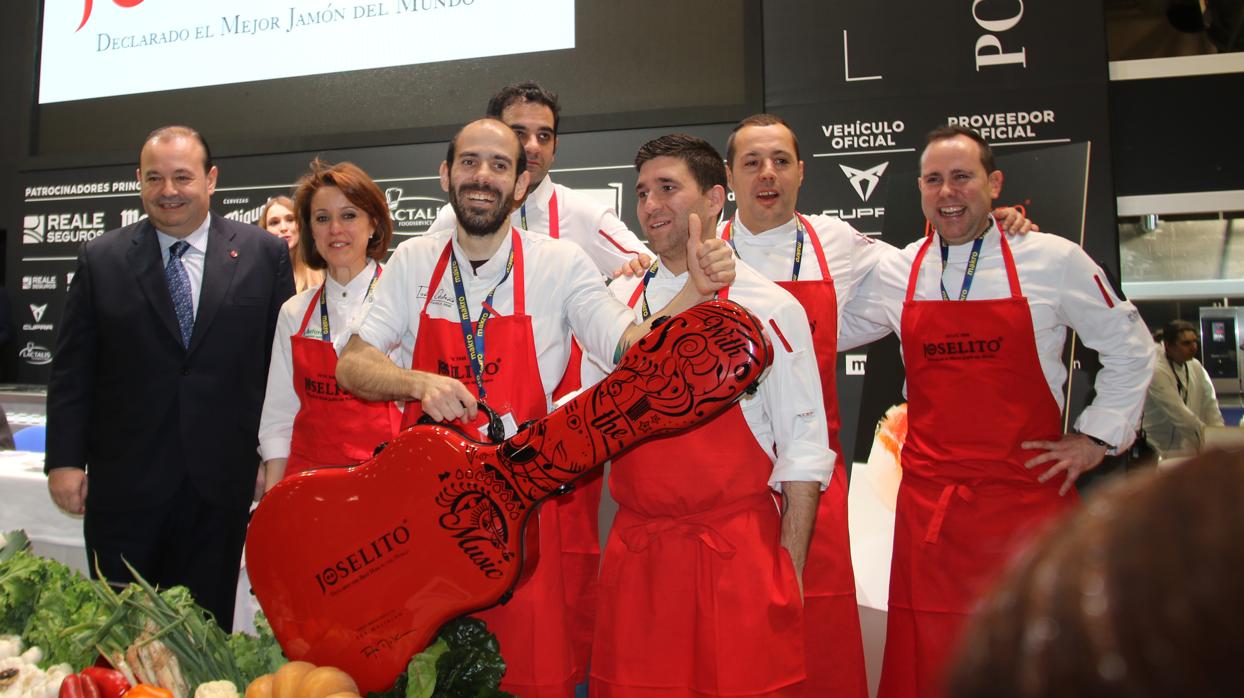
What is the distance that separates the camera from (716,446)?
1.87 meters

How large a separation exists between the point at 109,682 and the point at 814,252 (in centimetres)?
196

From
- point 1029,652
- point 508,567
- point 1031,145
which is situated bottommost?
point 508,567

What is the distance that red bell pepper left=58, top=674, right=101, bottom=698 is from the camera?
1.44 metres

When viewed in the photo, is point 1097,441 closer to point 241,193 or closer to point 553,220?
point 553,220

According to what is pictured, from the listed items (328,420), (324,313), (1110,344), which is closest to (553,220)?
(324,313)

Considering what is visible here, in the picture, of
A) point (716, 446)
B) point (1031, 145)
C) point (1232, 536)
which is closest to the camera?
point (1232, 536)

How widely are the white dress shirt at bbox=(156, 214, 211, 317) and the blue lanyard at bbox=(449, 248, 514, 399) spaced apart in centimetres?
113

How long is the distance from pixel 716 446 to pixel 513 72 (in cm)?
326

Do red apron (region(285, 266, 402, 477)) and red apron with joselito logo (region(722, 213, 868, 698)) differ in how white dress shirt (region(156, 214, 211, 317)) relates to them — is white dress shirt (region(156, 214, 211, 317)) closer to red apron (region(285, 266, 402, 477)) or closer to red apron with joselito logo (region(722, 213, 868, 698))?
red apron (region(285, 266, 402, 477))

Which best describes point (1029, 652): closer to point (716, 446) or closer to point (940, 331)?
point (716, 446)

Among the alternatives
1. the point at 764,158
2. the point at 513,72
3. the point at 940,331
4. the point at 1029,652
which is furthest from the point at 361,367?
the point at 513,72

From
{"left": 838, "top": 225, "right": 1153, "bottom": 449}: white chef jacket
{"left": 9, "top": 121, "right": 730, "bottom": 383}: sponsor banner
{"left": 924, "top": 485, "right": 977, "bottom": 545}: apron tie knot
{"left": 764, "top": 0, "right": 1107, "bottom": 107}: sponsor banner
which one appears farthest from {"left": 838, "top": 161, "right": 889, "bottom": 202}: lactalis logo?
{"left": 924, "top": 485, "right": 977, "bottom": 545}: apron tie knot

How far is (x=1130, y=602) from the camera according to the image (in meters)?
0.34

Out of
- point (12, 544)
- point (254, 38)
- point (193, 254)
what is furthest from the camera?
point (254, 38)
